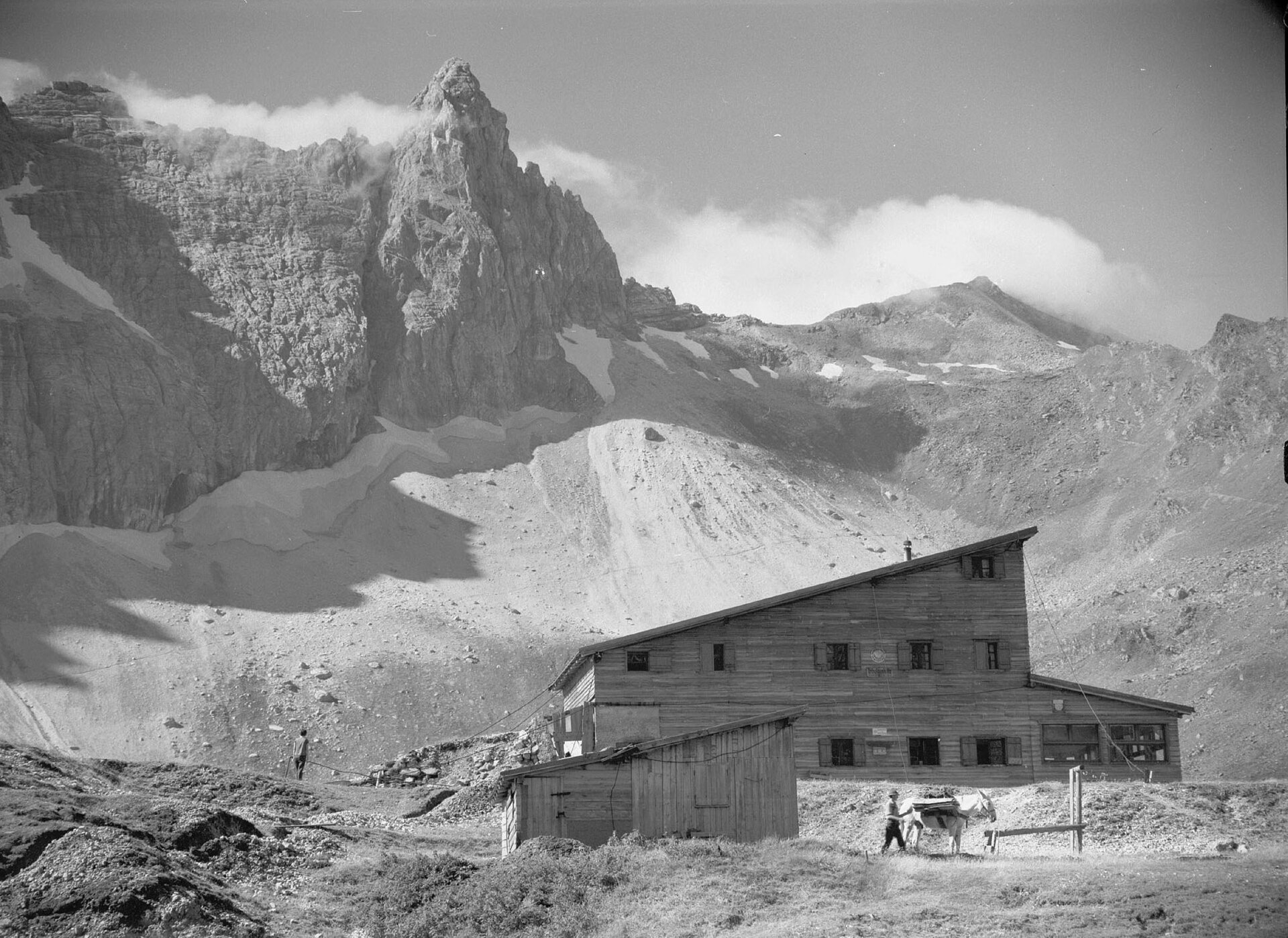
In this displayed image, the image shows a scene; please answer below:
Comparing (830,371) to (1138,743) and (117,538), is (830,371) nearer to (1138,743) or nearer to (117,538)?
(117,538)

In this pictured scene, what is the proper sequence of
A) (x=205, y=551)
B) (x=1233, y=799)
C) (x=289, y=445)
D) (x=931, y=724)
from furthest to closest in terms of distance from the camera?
(x=289, y=445) → (x=205, y=551) → (x=931, y=724) → (x=1233, y=799)

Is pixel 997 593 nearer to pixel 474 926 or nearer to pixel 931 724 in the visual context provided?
pixel 931 724

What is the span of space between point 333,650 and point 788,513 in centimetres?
4852

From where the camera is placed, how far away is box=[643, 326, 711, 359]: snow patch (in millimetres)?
171750

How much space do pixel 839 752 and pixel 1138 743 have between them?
9.66m

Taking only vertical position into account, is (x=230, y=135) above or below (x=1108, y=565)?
above

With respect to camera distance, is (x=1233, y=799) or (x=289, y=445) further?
(x=289, y=445)

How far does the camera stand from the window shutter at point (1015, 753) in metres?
46.4

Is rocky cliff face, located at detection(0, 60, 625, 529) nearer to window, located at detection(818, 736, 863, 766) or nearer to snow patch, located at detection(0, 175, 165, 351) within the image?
snow patch, located at detection(0, 175, 165, 351)

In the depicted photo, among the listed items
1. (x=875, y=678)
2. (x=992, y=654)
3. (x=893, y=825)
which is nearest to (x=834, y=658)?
(x=875, y=678)

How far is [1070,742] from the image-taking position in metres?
46.4

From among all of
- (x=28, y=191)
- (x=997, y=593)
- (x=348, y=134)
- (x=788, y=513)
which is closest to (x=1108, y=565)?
(x=788, y=513)

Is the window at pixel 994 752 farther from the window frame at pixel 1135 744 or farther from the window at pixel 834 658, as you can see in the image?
the window at pixel 834 658

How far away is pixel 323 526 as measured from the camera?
11562cm
